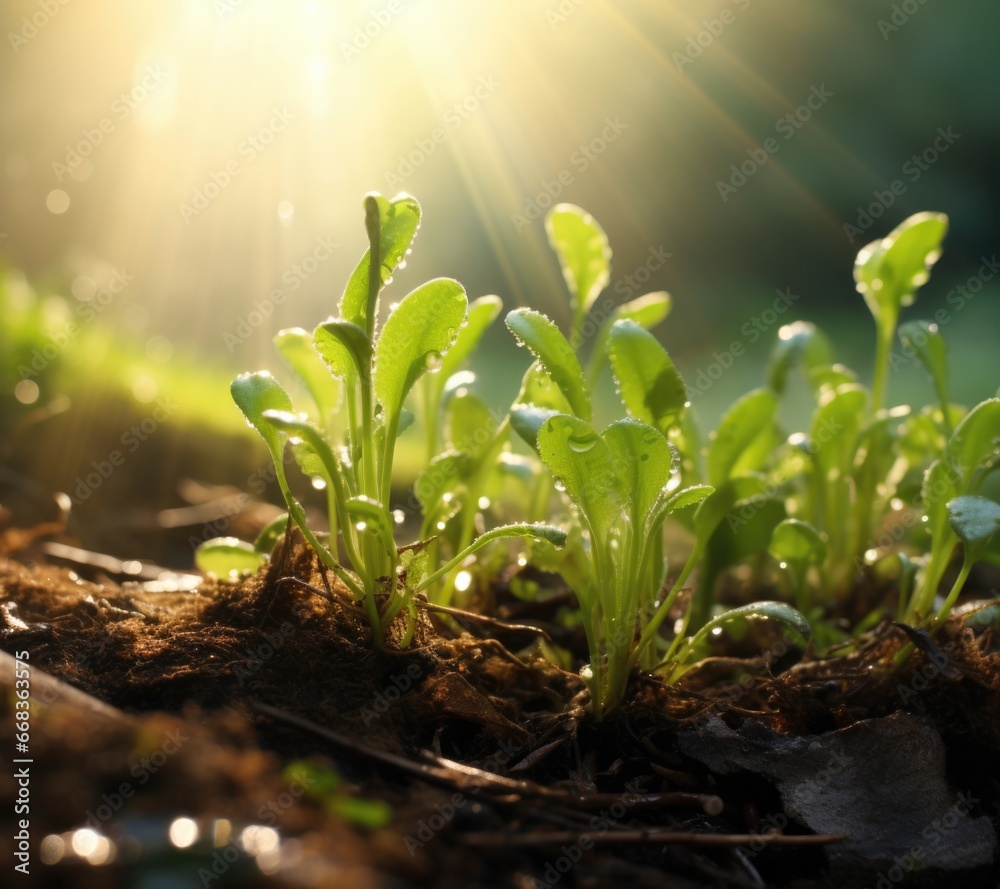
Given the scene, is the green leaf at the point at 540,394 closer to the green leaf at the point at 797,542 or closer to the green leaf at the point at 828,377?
the green leaf at the point at 797,542

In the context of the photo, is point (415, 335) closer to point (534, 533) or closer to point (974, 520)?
point (534, 533)

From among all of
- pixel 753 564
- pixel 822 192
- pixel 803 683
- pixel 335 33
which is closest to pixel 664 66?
pixel 822 192

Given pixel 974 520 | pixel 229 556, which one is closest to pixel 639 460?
pixel 974 520

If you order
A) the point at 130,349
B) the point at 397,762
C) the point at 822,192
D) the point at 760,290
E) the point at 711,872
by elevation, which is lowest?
the point at 760,290

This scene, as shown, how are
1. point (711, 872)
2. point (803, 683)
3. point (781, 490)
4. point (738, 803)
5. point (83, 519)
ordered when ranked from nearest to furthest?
point (711, 872)
point (738, 803)
point (803, 683)
point (781, 490)
point (83, 519)

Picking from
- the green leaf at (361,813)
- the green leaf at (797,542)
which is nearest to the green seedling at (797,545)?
the green leaf at (797,542)

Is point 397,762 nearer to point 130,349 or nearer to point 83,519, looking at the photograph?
point 83,519

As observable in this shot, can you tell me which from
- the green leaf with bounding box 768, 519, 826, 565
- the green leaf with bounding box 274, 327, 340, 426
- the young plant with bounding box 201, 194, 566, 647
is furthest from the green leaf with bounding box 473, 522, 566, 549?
the green leaf with bounding box 768, 519, 826, 565
